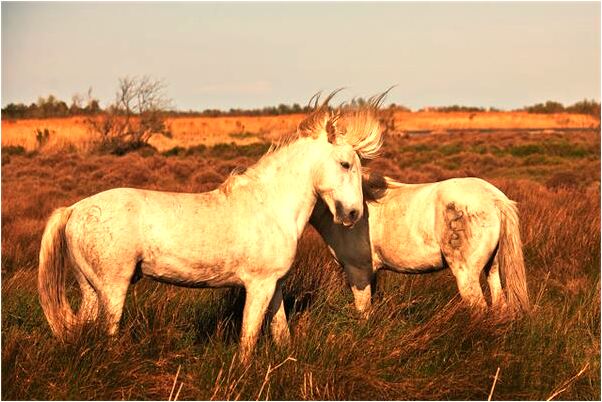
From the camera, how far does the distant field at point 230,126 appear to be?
115 ft

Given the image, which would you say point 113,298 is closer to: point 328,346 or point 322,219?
point 328,346

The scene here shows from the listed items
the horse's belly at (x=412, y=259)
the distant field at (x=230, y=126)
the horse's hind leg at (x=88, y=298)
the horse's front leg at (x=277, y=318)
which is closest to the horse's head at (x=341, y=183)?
the distant field at (x=230, y=126)

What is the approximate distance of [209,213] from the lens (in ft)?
15.8

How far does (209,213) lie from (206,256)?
0.30 m

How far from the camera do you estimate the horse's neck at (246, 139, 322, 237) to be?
508 cm

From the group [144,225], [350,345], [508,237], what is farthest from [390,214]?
[144,225]

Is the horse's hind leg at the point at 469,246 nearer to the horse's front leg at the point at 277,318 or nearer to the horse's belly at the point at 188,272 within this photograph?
the horse's front leg at the point at 277,318

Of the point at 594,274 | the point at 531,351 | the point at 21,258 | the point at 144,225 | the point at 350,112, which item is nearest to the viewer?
the point at 144,225

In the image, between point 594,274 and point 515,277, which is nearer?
point 515,277

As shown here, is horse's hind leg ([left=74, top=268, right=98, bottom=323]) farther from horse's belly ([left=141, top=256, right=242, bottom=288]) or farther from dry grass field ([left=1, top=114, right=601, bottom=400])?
horse's belly ([left=141, top=256, right=242, bottom=288])

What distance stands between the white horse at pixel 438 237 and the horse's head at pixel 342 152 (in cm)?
71

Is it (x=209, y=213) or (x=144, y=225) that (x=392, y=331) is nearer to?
(x=209, y=213)

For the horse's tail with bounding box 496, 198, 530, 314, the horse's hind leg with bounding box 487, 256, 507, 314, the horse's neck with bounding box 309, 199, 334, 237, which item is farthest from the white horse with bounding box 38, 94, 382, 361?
the horse's hind leg with bounding box 487, 256, 507, 314

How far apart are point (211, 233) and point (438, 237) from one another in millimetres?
1930
